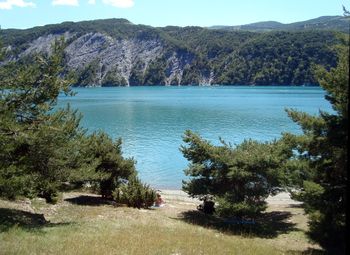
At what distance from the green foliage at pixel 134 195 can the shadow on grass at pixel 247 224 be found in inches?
87.2

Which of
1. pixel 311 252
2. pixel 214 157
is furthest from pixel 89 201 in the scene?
pixel 311 252

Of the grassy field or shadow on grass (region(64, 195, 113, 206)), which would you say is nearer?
the grassy field

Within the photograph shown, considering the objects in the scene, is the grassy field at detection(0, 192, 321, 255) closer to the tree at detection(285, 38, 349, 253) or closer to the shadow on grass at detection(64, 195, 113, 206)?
the shadow on grass at detection(64, 195, 113, 206)

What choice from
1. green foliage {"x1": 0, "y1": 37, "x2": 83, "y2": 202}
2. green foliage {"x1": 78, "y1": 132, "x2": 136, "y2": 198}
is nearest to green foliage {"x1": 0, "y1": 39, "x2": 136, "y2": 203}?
green foliage {"x1": 0, "y1": 37, "x2": 83, "y2": 202}

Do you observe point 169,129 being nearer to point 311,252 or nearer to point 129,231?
point 311,252

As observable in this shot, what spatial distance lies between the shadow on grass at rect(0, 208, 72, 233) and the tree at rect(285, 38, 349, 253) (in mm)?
9428

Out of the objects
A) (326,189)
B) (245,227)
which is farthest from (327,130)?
(245,227)

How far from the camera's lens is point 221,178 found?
73.9ft

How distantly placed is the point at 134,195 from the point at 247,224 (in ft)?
22.0

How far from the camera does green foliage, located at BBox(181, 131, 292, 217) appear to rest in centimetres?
2086

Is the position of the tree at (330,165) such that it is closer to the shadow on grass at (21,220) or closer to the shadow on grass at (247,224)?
the shadow on grass at (247,224)

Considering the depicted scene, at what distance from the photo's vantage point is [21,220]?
51.6 ft

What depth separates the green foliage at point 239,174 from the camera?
68.4ft

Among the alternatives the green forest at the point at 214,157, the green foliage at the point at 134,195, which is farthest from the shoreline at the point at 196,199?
the green forest at the point at 214,157
